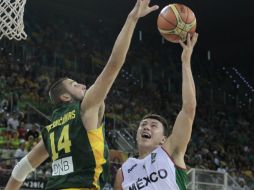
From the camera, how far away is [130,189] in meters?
4.00

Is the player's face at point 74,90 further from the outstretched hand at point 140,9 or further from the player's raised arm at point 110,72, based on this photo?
the outstretched hand at point 140,9

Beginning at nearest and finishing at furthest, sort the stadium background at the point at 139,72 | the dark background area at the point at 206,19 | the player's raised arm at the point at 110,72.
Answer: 1. the player's raised arm at the point at 110,72
2. the stadium background at the point at 139,72
3. the dark background area at the point at 206,19

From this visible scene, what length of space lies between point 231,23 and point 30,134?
13737 millimetres

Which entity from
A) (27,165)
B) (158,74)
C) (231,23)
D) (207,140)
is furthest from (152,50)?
(27,165)

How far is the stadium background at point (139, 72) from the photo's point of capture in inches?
624

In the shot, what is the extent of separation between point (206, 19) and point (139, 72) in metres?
3.85

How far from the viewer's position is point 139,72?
22.9 meters

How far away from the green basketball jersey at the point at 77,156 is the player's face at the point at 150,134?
54cm

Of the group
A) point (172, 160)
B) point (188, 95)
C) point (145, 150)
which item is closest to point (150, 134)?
point (145, 150)

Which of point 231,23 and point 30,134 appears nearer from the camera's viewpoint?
point 30,134

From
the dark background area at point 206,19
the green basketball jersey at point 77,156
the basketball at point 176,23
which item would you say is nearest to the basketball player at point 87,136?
the green basketball jersey at point 77,156

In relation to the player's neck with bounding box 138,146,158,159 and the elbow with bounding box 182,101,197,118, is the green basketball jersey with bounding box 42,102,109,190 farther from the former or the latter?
the elbow with bounding box 182,101,197,118

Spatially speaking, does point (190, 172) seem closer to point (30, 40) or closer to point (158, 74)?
point (30, 40)

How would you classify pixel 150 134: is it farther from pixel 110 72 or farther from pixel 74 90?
pixel 110 72
